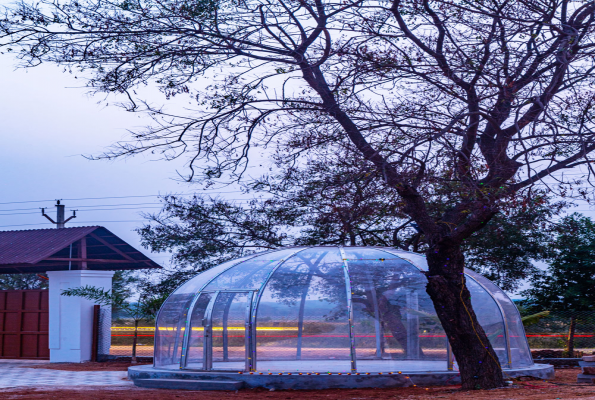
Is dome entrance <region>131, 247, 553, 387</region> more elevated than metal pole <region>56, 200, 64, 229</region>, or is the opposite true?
metal pole <region>56, 200, 64, 229</region>

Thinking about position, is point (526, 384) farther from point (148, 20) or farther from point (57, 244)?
point (57, 244)

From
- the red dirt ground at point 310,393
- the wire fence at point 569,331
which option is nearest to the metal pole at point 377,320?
the red dirt ground at point 310,393

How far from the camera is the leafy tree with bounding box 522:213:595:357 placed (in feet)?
66.6

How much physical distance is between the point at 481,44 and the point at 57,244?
43.5 ft

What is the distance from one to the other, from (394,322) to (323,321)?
49.5 inches

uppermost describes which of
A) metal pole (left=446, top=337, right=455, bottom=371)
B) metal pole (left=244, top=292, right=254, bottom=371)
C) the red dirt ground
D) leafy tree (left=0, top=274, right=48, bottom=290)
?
leafy tree (left=0, top=274, right=48, bottom=290)

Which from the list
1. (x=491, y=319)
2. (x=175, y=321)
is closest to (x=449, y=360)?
(x=491, y=319)

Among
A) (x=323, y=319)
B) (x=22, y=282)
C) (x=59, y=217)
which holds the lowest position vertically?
(x=323, y=319)

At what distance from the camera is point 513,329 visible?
13.5 metres

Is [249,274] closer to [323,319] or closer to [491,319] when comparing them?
[323,319]

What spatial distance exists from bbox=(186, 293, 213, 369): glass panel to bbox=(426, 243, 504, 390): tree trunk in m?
4.52

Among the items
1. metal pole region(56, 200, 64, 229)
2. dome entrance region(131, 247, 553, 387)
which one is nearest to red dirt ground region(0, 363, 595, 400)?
dome entrance region(131, 247, 553, 387)

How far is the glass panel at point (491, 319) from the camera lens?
1286 cm

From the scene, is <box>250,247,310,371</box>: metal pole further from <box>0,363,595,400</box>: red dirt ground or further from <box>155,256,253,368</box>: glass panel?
<box>155,256,253,368</box>: glass panel
